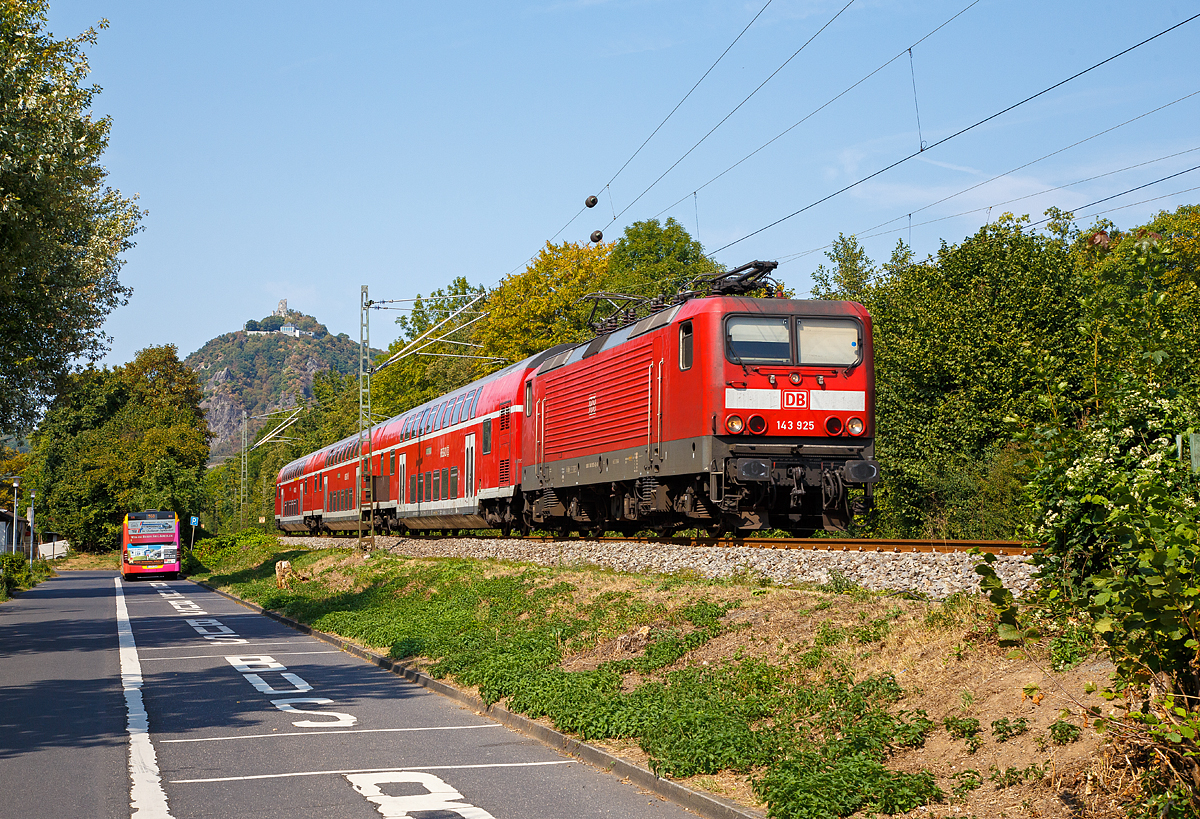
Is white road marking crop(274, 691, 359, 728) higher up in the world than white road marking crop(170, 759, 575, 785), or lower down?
lower down

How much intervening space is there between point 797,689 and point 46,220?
15.7 meters

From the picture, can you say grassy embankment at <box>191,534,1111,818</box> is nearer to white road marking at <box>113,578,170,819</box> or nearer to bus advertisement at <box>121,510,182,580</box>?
white road marking at <box>113,578,170,819</box>

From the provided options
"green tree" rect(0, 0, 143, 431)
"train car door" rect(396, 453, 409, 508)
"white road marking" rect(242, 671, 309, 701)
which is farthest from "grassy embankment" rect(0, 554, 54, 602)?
"white road marking" rect(242, 671, 309, 701)

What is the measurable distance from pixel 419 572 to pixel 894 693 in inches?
636

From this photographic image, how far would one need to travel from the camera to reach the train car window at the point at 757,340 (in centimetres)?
1769

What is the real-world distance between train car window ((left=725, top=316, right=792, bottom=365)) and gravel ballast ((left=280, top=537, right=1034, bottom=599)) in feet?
10.4

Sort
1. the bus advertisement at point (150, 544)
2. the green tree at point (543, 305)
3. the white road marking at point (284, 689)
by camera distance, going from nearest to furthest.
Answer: the white road marking at point (284, 689), the bus advertisement at point (150, 544), the green tree at point (543, 305)

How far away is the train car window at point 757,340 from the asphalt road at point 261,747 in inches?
294

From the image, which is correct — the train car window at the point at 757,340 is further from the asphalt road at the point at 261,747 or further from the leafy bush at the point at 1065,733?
the leafy bush at the point at 1065,733

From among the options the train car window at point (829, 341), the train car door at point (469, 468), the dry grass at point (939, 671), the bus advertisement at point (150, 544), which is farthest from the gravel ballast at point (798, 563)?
the bus advertisement at point (150, 544)

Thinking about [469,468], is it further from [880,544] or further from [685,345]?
[880,544]

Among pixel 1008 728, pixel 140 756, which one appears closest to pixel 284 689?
pixel 140 756

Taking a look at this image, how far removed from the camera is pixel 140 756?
8898 mm

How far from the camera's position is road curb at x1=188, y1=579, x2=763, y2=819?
6.87 m
